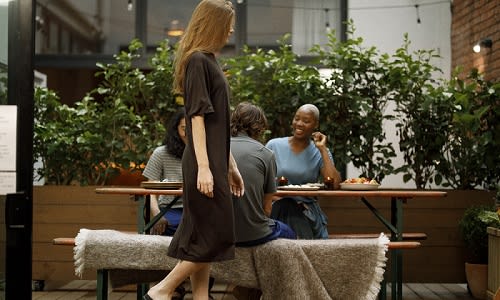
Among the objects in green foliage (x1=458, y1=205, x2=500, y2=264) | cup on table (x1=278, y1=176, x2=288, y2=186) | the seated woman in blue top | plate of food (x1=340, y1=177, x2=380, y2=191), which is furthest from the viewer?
green foliage (x1=458, y1=205, x2=500, y2=264)

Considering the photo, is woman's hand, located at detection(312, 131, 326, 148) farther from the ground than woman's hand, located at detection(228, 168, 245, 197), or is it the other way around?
woman's hand, located at detection(312, 131, 326, 148)

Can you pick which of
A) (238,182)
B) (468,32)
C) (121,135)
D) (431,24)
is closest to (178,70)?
(238,182)

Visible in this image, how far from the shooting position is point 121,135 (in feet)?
18.8

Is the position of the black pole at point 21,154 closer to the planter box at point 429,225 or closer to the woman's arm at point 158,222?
the woman's arm at point 158,222

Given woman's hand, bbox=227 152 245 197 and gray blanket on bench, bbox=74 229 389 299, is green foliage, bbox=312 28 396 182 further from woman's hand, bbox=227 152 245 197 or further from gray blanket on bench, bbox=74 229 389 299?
woman's hand, bbox=227 152 245 197

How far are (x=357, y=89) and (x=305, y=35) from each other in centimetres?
320

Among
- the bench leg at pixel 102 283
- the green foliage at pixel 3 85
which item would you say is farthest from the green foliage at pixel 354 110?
the green foliage at pixel 3 85

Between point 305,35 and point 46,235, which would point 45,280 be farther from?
point 305,35

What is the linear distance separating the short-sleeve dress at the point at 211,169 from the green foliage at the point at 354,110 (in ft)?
8.75

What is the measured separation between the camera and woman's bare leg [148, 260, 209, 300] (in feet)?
10.3

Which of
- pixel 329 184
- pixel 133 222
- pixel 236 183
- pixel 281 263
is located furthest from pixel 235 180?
pixel 133 222

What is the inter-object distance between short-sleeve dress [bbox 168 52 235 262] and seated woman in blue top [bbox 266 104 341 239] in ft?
5.40

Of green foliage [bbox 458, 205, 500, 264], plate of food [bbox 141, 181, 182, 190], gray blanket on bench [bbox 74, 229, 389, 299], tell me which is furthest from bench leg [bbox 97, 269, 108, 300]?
green foliage [bbox 458, 205, 500, 264]

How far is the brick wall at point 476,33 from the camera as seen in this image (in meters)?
6.69
